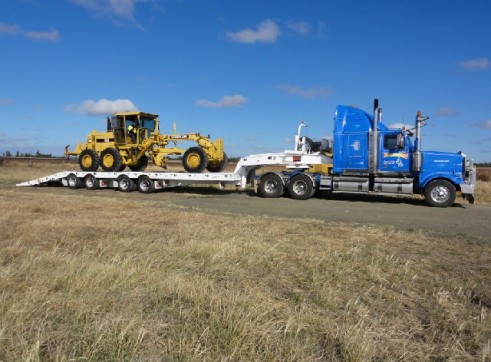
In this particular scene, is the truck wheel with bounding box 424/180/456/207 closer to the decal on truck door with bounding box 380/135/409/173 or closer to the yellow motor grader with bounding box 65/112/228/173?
the decal on truck door with bounding box 380/135/409/173

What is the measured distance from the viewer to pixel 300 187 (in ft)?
55.0

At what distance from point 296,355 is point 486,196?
18.4 meters

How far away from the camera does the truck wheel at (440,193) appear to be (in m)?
14.7

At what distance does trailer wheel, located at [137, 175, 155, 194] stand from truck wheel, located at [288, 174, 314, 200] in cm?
597

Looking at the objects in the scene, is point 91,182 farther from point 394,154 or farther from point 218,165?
point 394,154

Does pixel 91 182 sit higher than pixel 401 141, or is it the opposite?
pixel 401 141

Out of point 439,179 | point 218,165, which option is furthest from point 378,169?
point 218,165

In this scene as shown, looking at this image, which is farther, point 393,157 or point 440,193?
point 393,157

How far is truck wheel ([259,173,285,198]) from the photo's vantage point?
55.9 feet

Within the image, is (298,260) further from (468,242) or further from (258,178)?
(258,178)

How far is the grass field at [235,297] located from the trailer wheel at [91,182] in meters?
12.3

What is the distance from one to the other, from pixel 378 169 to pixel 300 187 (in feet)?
9.75

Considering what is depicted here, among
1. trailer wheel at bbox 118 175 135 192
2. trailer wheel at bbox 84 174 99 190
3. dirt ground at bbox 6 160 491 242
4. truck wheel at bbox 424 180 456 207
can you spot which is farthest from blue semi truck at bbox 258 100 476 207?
trailer wheel at bbox 84 174 99 190

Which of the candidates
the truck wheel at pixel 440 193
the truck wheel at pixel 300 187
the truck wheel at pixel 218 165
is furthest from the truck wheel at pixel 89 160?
the truck wheel at pixel 440 193
